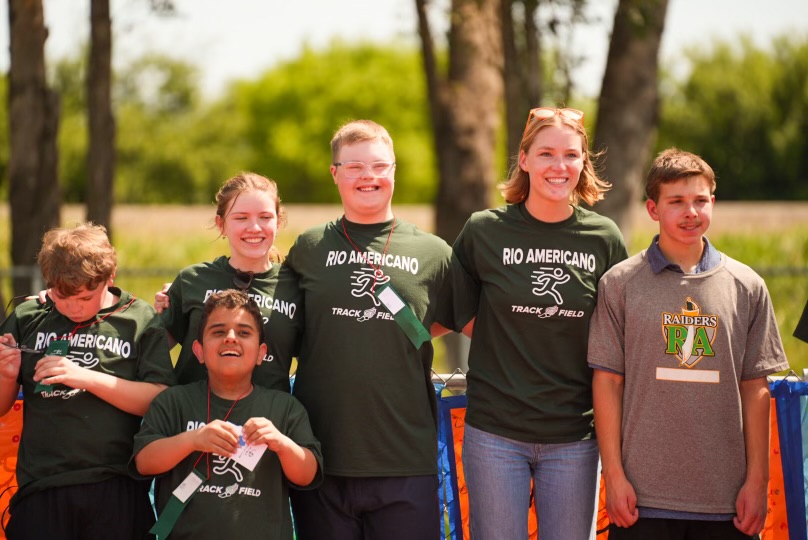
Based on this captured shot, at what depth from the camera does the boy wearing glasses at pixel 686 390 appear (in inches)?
141

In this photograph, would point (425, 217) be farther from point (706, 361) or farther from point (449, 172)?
point (706, 361)

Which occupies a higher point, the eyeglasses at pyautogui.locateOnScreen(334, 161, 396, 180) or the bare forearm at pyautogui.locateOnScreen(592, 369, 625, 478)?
the eyeglasses at pyautogui.locateOnScreen(334, 161, 396, 180)

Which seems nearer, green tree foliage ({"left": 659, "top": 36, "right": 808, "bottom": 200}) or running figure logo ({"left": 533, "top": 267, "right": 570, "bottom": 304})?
running figure logo ({"left": 533, "top": 267, "right": 570, "bottom": 304})

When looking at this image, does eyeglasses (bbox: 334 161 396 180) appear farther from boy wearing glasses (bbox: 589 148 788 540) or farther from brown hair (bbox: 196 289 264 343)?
boy wearing glasses (bbox: 589 148 788 540)

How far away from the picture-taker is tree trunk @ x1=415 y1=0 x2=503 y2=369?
32.5ft

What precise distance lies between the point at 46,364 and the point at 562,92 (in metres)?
7.53

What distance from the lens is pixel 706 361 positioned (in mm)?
3598

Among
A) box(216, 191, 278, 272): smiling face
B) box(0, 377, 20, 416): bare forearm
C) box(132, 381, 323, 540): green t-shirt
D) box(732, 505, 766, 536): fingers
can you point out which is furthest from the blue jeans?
box(0, 377, 20, 416): bare forearm

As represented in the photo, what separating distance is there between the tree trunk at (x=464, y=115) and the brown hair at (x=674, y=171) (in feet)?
20.8

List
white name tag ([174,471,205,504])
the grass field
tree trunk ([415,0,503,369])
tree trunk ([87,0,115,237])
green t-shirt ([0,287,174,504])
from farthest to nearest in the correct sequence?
1. the grass field
2. tree trunk ([415,0,503,369])
3. tree trunk ([87,0,115,237])
4. green t-shirt ([0,287,174,504])
5. white name tag ([174,471,205,504])

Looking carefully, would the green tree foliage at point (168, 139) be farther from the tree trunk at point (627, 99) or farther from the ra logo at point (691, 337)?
the ra logo at point (691, 337)

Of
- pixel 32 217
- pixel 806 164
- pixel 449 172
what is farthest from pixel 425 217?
pixel 806 164

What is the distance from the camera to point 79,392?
12.1 ft

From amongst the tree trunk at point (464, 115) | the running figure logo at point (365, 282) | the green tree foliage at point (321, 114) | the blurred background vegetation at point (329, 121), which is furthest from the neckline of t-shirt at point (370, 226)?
the green tree foliage at point (321, 114)
